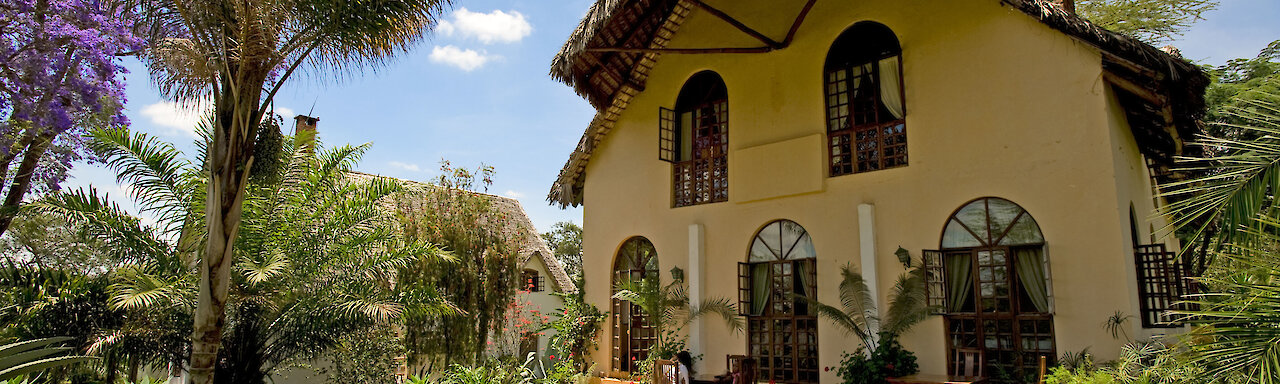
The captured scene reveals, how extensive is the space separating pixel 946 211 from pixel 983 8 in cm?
255

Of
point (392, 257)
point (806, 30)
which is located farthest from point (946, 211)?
point (392, 257)

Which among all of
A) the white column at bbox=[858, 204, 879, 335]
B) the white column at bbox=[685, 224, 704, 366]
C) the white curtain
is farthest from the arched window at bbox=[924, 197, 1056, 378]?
the white column at bbox=[685, 224, 704, 366]

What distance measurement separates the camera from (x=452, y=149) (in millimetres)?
12492

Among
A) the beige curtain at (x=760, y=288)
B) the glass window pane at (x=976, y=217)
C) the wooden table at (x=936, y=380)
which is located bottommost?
the wooden table at (x=936, y=380)

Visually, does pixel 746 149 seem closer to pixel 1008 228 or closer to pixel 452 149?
pixel 1008 228

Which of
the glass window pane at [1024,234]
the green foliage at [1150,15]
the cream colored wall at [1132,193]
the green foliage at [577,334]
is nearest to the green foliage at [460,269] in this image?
the green foliage at [577,334]

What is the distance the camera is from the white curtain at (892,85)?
10.2 metres

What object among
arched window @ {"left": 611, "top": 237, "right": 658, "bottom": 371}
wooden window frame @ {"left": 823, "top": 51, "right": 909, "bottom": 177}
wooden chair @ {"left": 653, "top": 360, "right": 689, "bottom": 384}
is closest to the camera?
wooden chair @ {"left": 653, "top": 360, "right": 689, "bottom": 384}

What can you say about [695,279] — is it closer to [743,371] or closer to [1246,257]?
[743,371]

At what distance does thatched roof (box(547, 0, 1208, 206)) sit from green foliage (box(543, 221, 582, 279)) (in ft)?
81.7

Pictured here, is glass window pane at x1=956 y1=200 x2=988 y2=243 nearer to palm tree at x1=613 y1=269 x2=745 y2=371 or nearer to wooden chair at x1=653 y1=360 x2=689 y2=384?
palm tree at x1=613 y1=269 x2=745 y2=371

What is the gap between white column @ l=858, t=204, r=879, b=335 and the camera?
32.1 ft

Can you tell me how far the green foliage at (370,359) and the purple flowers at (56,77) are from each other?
14.7 feet

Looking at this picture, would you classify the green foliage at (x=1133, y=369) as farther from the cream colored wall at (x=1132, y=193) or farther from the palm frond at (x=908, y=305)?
the palm frond at (x=908, y=305)
